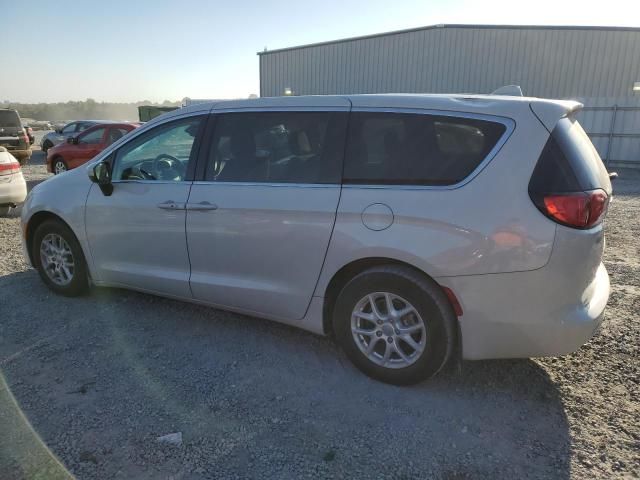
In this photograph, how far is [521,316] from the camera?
Result: 2752 millimetres

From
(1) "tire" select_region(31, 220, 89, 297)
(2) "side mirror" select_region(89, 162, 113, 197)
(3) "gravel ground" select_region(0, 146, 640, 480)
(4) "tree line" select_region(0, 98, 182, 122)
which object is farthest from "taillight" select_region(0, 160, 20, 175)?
(4) "tree line" select_region(0, 98, 182, 122)

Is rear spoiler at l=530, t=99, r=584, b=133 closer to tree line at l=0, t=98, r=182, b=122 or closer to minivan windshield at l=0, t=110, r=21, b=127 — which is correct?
minivan windshield at l=0, t=110, r=21, b=127

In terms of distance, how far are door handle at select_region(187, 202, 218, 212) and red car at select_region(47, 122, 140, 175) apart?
35.2 feet

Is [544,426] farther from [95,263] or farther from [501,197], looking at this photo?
[95,263]

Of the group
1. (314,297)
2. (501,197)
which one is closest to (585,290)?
(501,197)

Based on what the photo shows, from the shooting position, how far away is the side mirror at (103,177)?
405cm

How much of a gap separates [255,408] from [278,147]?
1706 millimetres

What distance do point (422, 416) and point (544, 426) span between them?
66cm

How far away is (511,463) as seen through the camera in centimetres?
247

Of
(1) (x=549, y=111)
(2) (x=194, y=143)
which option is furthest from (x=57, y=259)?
(1) (x=549, y=111)

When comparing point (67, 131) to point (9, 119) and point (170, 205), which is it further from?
point (170, 205)

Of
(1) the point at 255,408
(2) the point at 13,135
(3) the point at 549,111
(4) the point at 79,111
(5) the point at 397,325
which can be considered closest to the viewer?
(3) the point at 549,111

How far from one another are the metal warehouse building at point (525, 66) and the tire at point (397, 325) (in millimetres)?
17227

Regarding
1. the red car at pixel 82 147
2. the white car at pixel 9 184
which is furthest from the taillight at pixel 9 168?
the red car at pixel 82 147
